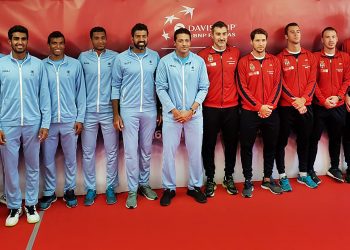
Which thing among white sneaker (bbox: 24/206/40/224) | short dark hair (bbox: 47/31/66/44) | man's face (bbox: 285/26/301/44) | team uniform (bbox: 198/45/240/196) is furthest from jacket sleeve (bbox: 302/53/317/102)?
white sneaker (bbox: 24/206/40/224)

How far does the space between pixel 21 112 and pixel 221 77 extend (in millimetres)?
2010

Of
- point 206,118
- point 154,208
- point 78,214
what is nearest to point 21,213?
point 78,214

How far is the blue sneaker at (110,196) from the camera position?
3.96m

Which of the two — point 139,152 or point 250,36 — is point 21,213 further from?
point 250,36

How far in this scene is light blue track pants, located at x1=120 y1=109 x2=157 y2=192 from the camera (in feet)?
12.6

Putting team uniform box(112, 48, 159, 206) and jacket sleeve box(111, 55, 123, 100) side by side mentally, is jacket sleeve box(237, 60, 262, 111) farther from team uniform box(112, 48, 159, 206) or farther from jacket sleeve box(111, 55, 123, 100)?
jacket sleeve box(111, 55, 123, 100)

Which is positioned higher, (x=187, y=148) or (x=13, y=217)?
(x=187, y=148)

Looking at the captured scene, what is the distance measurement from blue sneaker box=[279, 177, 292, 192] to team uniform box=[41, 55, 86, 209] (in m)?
2.29

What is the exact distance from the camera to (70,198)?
393cm

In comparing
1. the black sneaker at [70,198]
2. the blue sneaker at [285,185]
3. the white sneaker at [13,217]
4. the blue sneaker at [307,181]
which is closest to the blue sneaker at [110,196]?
the black sneaker at [70,198]

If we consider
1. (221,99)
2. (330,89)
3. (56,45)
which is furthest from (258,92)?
(56,45)

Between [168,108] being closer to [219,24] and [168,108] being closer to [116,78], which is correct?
[116,78]

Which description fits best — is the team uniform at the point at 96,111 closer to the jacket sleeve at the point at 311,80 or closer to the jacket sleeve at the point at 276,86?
the jacket sleeve at the point at 276,86

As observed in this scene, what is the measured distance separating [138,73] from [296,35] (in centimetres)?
181
